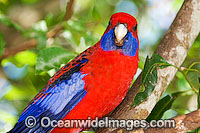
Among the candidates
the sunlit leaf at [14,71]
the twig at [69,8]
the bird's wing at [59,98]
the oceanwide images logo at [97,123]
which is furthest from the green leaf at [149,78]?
the sunlit leaf at [14,71]

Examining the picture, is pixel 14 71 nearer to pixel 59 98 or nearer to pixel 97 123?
pixel 59 98

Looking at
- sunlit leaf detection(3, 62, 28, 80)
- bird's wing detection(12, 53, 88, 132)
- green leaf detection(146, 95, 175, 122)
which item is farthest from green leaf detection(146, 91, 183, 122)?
sunlit leaf detection(3, 62, 28, 80)

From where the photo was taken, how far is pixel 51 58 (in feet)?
6.56

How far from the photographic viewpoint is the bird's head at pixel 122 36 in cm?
180

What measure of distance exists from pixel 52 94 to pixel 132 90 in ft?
1.79

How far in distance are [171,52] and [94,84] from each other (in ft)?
1.93

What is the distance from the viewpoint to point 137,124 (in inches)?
68.9

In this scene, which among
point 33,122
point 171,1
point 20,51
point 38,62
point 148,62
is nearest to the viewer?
point 148,62

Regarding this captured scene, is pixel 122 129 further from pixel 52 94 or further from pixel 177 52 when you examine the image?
pixel 177 52

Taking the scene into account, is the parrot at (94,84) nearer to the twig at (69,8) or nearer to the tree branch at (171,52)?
the tree branch at (171,52)

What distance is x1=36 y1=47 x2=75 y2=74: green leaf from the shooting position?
196cm

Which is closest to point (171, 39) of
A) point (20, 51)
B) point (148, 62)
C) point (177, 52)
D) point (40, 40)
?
point (177, 52)

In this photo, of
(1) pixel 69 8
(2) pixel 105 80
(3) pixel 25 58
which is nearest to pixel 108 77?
(2) pixel 105 80

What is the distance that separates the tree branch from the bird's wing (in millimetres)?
290
